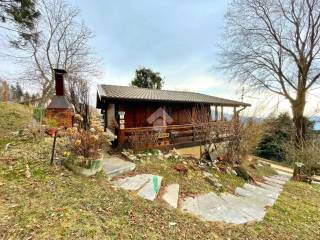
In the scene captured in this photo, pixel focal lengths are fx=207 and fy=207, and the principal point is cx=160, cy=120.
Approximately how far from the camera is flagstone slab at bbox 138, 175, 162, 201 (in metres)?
4.36

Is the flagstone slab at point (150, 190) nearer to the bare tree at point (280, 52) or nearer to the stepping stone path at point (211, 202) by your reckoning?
the stepping stone path at point (211, 202)

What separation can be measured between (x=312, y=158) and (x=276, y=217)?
32.1 ft

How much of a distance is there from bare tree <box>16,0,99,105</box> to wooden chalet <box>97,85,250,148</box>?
1134 centimetres

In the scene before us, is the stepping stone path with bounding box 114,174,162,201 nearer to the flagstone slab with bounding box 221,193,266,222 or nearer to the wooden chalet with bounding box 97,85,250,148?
the flagstone slab with bounding box 221,193,266,222

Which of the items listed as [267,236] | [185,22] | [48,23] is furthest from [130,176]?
[48,23]

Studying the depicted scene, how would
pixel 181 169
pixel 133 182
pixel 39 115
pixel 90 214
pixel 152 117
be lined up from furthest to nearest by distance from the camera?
pixel 152 117, pixel 39 115, pixel 181 169, pixel 133 182, pixel 90 214

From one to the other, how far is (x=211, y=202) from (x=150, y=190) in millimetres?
1472

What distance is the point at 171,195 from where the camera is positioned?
187 inches

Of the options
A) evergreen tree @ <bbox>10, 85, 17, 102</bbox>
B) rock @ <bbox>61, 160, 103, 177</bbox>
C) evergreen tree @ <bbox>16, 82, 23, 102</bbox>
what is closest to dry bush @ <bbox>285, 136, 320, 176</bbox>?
rock @ <bbox>61, 160, 103, 177</bbox>

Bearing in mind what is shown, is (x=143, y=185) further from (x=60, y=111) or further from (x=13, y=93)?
(x=13, y=93)

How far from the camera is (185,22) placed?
11055 millimetres

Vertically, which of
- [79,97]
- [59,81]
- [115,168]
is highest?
[59,81]
